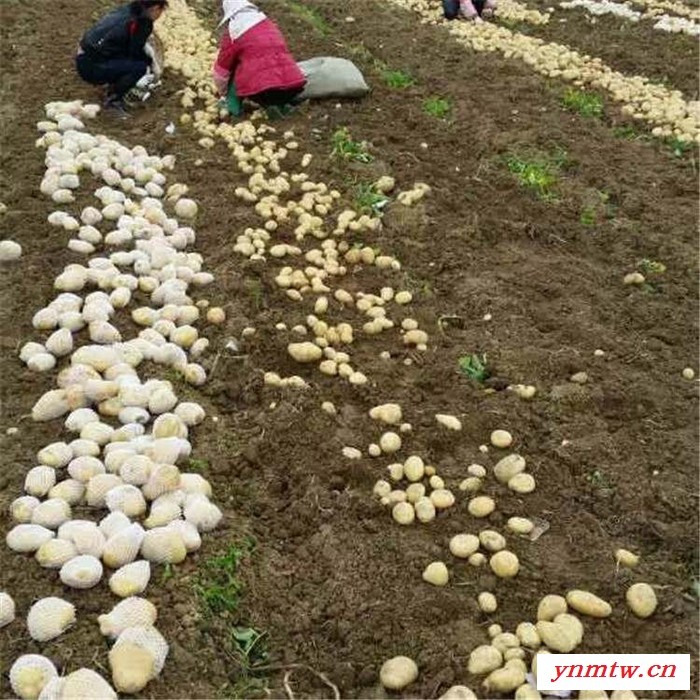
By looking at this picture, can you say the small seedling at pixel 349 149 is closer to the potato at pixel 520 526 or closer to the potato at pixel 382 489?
the potato at pixel 382 489

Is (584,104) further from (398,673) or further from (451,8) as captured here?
(398,673)

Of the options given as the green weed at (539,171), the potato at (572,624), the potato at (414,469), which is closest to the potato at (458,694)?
the potato at (572,624)

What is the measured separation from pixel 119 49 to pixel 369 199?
2.43 m

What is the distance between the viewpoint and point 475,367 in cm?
362

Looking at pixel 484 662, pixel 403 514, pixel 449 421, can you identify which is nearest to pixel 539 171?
pixel 449 421

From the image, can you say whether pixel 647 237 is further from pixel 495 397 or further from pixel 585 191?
pixel 495 397

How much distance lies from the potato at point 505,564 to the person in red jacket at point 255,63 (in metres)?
4.13

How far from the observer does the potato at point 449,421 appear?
326 centimetres

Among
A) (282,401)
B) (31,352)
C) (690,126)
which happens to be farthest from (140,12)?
(690,126)

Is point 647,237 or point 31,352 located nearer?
point 31,352

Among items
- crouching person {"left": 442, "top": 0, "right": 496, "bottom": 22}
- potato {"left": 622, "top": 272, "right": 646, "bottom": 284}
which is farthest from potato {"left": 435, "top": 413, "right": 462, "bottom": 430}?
crouching person {"left": 442, "top": 0, "right": 496, "bottom": 22}

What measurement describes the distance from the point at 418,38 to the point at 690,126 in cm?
307

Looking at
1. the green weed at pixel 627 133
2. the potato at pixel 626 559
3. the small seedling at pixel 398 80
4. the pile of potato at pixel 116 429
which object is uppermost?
the green weed at pixel 627 133

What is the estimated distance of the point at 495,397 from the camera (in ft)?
11.3
